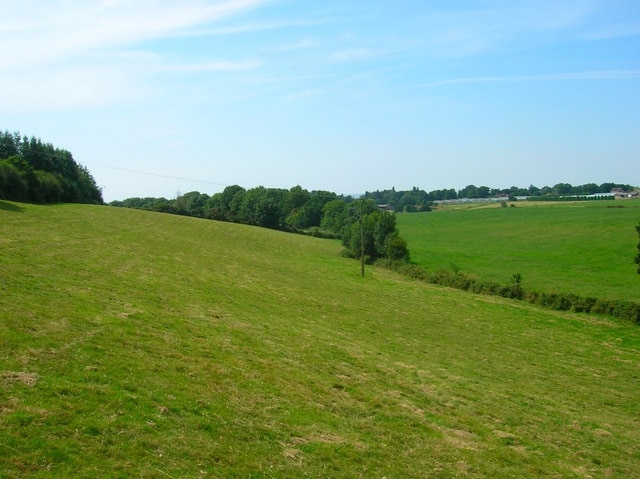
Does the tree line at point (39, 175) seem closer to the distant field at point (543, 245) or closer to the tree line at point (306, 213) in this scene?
the tree line at point (306, 213)

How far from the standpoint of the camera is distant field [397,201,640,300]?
59969 millimetres

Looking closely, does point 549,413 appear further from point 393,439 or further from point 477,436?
point 393,439

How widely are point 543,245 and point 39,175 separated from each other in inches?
3015

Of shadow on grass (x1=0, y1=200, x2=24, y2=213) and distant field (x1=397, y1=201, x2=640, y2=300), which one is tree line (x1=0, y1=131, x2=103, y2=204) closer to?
shadow on grass (x1=0, y1=200, x2=24, y2=213)

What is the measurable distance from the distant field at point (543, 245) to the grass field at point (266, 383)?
24.3 meters

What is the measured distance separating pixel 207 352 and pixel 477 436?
28.9 ft

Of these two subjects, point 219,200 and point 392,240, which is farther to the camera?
point 219,200

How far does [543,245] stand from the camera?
88062 mm

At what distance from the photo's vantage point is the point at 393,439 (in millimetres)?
14070

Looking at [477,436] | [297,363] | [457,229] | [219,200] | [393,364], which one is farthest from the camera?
[219,200]

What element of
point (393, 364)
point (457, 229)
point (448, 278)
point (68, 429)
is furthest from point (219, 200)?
point (68, 429)

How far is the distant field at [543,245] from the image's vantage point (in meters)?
60.0

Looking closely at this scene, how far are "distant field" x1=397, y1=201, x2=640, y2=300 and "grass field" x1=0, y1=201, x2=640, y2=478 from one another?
2434cm

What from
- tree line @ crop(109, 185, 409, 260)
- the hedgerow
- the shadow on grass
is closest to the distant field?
the hedgerow
